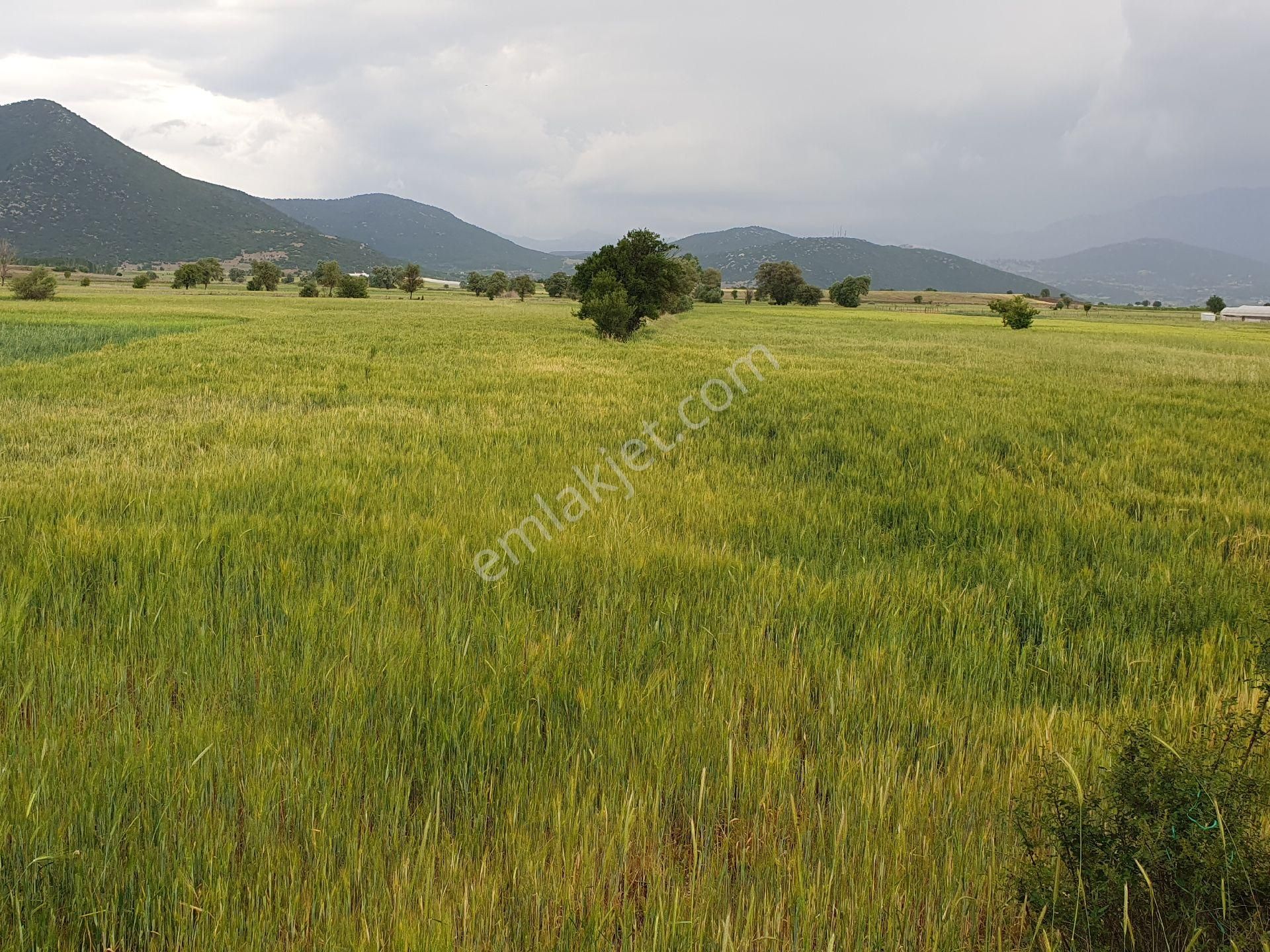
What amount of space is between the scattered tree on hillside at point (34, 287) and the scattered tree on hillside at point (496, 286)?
56.9 m

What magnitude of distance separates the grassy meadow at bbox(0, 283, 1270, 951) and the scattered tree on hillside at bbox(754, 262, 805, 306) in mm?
95294

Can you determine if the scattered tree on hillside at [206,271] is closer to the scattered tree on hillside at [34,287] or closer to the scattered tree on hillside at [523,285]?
the scattered tree on hillside at [34,287]

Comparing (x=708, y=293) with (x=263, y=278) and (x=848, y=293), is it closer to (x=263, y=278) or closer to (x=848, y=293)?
(x=848, y=293)

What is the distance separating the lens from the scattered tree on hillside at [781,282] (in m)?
97.3

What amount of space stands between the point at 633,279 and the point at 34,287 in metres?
60.8

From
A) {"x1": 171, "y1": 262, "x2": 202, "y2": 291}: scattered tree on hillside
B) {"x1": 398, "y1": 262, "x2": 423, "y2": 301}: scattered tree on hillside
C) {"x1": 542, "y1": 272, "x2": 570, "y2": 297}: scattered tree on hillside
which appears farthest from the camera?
{"x1": 398, "y1": 262, "x2": 423, "y2": 301}: scattered tree on hillside

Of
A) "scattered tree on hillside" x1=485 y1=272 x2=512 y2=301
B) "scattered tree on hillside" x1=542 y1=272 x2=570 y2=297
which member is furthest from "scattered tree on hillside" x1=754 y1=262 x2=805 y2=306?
"scattered tree on hillside" x1=485 y1=272 x2=512 y2=301

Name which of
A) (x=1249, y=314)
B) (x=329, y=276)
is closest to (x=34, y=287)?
(x=329, y=276)

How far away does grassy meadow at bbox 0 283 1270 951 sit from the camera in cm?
166

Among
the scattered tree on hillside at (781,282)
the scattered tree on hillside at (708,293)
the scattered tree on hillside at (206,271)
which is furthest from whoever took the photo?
the scattered tree on hillside at (206,271)

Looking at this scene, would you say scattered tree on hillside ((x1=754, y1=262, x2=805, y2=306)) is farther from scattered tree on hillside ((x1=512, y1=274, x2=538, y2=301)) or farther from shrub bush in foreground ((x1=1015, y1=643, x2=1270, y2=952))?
shrub bush in foreground ((x1=1015, y1=643, x2=1270, y2=952))

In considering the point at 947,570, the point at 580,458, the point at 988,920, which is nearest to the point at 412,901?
the point at 988,920

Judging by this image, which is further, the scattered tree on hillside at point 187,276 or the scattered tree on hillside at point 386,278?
the scattered tree on hillside at point 386,278

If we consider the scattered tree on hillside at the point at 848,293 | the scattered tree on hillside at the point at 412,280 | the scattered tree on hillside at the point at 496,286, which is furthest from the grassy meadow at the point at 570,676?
the scattered tree on hillside at the point at 412,280
